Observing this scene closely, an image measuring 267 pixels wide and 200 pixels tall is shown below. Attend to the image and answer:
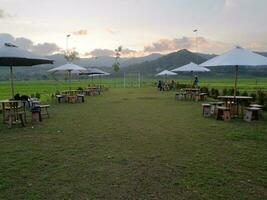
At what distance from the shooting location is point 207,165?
5.85 metres

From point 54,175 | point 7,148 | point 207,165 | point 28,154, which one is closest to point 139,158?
point 207,165

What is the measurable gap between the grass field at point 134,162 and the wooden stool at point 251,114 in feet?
3.23

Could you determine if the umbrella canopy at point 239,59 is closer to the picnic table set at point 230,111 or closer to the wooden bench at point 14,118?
the picnic table set at point 230,111

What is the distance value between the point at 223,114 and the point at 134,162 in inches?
256

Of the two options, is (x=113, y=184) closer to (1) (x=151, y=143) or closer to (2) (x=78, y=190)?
(2) (x=78, y=190)

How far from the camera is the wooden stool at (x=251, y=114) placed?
37.4ft

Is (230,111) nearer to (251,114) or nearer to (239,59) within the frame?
(251,114)

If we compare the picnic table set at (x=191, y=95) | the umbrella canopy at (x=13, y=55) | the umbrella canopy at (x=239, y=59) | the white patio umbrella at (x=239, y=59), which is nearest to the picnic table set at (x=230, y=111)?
the white patio umbrella at (x=239, y=59)

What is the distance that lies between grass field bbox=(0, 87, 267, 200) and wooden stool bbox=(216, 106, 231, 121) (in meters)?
1.35

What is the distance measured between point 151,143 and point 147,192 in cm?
318

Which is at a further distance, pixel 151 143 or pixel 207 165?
pixel 151 143

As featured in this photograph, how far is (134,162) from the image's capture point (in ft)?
20.0

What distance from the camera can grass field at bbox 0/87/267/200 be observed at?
Result: 4637 mm

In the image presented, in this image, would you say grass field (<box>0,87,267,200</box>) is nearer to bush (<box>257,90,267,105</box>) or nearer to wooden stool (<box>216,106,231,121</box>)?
wooden stool (<box>216,106,231,121</box>)
